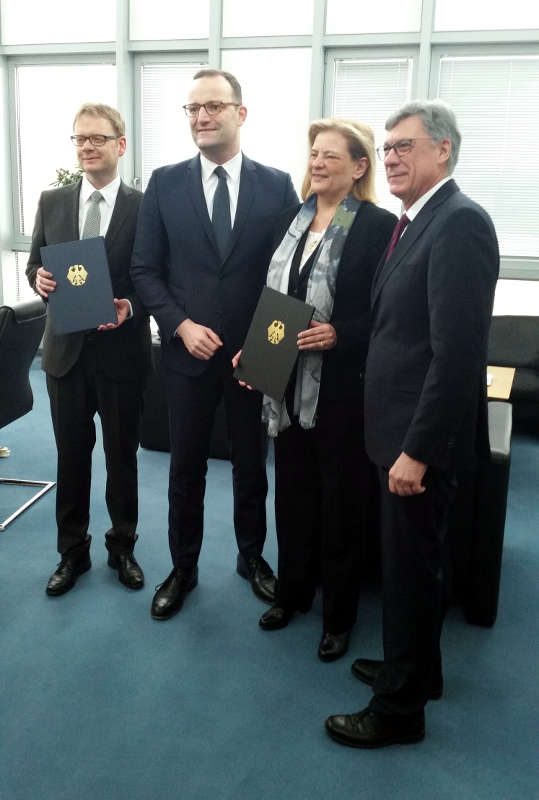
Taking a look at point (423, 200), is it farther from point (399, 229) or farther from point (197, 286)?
point (197, 286)

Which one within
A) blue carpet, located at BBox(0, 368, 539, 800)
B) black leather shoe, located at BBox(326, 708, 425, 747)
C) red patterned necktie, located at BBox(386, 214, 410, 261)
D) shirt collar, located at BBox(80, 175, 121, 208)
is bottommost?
blue carpet, located at BBox(0, 368, 539, 800)

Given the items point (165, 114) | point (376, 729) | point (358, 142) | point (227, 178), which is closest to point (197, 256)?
point (227, 178)

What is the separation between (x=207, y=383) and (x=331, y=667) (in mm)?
970

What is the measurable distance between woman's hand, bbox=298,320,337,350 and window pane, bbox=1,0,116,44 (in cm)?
489

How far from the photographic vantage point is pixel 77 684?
212 cm

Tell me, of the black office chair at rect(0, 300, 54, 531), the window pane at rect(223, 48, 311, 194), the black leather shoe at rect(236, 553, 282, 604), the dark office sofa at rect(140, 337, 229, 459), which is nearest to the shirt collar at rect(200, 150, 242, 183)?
the black office chair at rect(0, 300, 54, 531)

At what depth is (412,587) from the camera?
5.90ft

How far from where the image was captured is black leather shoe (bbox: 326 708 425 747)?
189cm

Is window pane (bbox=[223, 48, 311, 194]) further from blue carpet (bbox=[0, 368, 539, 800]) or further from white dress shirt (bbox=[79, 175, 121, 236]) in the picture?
blue carpet (bbox=[0, 368, 539, 800])

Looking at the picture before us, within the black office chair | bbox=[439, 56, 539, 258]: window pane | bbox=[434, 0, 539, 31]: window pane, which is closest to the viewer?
the black office chair

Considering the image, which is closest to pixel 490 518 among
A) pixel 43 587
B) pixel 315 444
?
pixel 315 444

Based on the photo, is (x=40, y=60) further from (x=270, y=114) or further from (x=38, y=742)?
(x=38, y=742)

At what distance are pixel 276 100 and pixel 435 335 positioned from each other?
4.65 m

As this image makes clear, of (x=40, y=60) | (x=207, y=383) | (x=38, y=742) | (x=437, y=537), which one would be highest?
(x=40, y=60)
